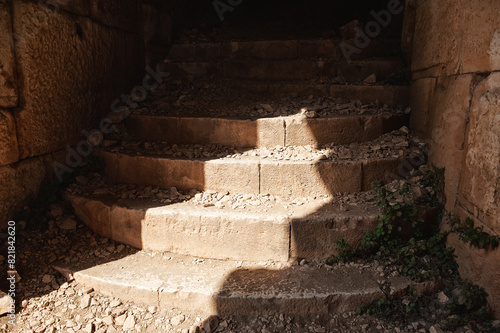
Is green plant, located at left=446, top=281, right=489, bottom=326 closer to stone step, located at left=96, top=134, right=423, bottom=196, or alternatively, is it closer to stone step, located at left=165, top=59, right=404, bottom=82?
stone step, located at left=96, top=134, right=423, bottom=196

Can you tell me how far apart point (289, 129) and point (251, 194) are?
0.81 m

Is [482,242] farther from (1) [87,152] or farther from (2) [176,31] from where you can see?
(2) [176,31]

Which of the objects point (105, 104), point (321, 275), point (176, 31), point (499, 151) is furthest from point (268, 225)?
point (176, 31)

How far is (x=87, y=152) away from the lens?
3871 mm

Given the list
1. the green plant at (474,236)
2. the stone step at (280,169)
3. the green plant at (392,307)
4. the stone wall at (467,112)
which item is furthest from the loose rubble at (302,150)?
the green plant at (392,307)

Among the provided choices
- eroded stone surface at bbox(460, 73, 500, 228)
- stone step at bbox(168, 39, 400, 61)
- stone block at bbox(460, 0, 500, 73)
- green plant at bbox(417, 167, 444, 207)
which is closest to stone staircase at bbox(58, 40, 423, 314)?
green plant at bbox(417, 167, 444, 207)

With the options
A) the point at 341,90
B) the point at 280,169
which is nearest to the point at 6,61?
the point at 280,169

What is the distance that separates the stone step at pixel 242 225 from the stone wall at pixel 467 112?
68 centimetres

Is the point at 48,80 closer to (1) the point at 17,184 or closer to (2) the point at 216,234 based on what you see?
(1) the point at 17,184

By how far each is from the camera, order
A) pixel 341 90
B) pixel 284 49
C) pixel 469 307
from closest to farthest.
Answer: pixel 469 307
pixel 341 90
pixel 284 49

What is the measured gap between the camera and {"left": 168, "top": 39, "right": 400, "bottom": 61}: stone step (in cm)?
471

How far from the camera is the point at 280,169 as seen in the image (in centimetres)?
313

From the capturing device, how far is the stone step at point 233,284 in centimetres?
243

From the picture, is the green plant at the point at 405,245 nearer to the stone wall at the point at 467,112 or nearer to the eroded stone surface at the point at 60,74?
the stone wall at the point at 467,112
